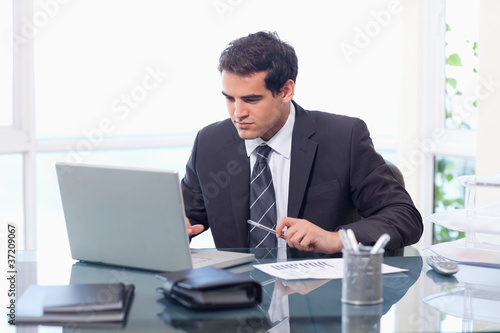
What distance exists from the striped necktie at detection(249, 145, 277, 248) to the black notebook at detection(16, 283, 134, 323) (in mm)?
866

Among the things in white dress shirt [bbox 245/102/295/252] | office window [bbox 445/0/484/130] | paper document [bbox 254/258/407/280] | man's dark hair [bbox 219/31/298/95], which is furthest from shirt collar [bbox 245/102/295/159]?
office window [bbox 445/0/484/130]

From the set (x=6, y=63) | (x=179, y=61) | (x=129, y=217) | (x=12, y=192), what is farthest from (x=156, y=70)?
(x=129, y=217)

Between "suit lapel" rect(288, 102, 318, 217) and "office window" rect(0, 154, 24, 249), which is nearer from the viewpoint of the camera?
"suit lapel" rect(288, 102, 318, 217)

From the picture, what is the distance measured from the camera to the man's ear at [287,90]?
2.37m

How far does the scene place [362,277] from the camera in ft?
4.27

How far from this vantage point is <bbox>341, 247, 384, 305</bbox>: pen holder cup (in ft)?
4.23

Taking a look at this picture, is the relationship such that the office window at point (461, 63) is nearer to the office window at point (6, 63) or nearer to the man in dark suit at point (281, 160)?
the man in dark suit at point (281, 160)

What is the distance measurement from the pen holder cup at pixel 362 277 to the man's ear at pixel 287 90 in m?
1.14

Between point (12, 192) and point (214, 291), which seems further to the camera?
point (12, 192)

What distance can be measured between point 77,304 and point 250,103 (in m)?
1.14

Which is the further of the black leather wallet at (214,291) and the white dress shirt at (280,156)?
the white dress shirt at (280,156)

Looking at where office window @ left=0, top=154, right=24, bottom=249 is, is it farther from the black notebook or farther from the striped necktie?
the black notebook

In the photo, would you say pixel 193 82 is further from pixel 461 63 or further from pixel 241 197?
pixel 241 197

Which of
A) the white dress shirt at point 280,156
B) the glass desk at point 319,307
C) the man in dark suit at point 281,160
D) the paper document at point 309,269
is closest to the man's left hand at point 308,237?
the paper document at point 309,269
